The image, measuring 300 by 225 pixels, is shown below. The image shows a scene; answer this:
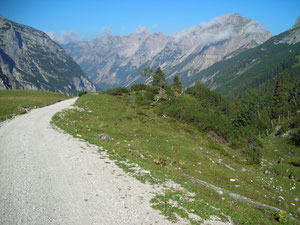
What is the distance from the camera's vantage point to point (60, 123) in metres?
30.5

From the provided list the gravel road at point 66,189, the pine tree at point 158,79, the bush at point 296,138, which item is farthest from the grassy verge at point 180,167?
the pine tree at point 158,79

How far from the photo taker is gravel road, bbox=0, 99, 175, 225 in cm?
973

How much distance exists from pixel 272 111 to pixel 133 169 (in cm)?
8634

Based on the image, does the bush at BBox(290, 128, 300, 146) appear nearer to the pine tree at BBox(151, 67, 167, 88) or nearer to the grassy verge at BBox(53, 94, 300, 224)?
the grassy verge at BBox(53, 94, 300, 224)

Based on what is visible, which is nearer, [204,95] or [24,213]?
[24,213]

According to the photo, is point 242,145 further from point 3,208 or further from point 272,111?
point 272,111

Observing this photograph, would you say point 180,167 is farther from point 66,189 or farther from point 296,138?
point 296,138

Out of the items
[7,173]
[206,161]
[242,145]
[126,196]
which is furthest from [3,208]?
[242,145]

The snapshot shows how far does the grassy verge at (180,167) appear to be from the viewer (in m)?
12.1

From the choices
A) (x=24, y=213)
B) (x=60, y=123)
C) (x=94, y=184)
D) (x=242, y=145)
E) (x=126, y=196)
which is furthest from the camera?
(x=242, y=145)

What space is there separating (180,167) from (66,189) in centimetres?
1237

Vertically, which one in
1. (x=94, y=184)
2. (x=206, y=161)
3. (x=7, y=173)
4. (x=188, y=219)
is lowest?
(x=206, y=161)

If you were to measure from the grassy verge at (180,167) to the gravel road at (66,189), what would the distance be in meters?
1.56

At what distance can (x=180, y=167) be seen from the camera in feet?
68.8
